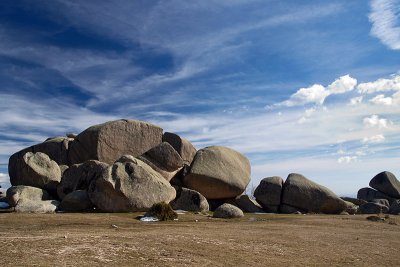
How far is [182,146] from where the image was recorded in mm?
38719

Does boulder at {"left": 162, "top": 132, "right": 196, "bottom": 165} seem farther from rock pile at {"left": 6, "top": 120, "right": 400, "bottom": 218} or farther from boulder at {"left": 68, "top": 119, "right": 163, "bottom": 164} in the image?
boulder at {"left": 68, "top": 119, "right": 163, "bottom": 164}

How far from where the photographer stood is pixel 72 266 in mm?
9664

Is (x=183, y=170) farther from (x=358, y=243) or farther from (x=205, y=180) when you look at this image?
(x=358, y=243)

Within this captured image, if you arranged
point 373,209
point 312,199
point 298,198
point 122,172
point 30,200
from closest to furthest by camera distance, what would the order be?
1. point 122,172
2. point 30,200
3. point 312,199
4. point 298,198
5. point 373,209

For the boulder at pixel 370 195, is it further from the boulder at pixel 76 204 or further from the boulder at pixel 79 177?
the boulder at pixel 76 204

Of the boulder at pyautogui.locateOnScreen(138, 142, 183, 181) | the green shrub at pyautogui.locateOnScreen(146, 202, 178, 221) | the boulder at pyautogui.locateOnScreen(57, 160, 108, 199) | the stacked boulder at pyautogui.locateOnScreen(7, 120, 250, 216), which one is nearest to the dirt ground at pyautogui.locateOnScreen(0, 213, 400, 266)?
the green shrub at pyautogui.locateOnScreen(146, 202, 178, 221)

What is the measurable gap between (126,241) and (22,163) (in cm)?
2318

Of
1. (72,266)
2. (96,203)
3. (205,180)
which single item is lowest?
(72,266)

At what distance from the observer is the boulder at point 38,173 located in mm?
33031

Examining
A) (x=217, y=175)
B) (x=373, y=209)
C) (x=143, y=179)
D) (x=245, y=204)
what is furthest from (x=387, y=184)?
(x=143, y=179)

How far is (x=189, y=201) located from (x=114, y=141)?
980cm

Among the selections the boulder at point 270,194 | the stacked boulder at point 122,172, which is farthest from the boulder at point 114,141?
the boulder at point 270,194

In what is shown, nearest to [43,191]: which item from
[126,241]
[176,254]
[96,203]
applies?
[96,203]

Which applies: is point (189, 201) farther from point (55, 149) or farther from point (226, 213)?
point (55, 149)
